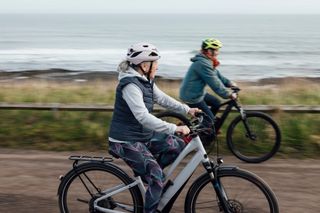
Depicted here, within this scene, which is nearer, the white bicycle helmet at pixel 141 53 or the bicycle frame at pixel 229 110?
the white bicycle helmet at pixel 141 53

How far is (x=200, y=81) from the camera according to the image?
25.0 ft

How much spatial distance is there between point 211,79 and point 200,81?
0.26 meters

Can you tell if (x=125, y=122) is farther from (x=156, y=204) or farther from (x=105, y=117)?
(x=105, y=117)

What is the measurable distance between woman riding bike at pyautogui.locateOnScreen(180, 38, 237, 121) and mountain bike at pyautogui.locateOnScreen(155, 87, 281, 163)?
0.24 meters

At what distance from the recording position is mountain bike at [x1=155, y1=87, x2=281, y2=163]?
25.0ft

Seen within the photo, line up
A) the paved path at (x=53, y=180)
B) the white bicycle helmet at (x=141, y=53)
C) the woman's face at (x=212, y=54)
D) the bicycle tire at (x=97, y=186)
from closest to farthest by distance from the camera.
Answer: the white bicycle helmet at (x=141, y=53)
the bicycle tire at (x=97, y=186)
the paved path at (x=53, y=180)
the woman's face at (x=212, y=54)

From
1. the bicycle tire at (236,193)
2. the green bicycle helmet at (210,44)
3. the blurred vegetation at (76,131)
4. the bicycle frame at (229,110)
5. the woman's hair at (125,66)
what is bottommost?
the blurred vegetation at (76,131)

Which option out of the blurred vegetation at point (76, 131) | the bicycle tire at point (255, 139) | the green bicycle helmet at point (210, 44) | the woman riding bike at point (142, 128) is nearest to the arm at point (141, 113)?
the woman riding bike at point (142, 128)

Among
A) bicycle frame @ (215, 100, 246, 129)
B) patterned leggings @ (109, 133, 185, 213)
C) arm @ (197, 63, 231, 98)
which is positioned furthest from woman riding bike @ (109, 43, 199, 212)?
bicycle frame @ (215, 100, 246, 129)

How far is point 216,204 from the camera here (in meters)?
4.50

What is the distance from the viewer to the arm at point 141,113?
4.16m

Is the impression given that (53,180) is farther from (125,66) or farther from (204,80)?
(125,66)

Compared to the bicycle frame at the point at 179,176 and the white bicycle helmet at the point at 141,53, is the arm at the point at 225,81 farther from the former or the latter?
the white bicycle helmet at the point at 141,53

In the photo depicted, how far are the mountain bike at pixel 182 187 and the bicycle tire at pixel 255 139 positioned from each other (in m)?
3.23
